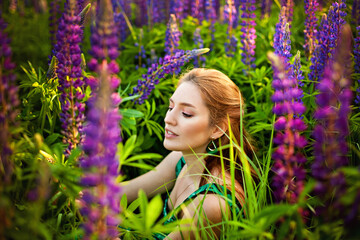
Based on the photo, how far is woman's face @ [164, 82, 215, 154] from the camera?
2.25 meters

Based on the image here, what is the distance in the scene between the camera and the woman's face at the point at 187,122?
2.25m

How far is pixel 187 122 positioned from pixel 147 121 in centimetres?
62

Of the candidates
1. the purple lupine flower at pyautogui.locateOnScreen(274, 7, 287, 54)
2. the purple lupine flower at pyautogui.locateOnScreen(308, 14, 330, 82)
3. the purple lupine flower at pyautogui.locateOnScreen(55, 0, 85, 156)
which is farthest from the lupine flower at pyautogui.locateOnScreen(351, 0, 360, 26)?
the purple lupine flower at pyautogui.locateOnScreen(55, 0, 85, 156)

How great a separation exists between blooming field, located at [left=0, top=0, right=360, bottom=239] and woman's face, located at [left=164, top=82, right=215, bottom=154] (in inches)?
9.8

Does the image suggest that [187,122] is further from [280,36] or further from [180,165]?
[280,36]

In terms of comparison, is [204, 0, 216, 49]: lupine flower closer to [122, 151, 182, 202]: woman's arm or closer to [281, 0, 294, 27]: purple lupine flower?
[281, 0, 294, 27]: purple lupine flower

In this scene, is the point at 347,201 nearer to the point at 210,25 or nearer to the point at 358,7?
the point at 358,7

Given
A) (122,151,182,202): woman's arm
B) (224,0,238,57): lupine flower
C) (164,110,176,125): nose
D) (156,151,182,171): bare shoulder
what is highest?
(224,0,238,57): lupine flower

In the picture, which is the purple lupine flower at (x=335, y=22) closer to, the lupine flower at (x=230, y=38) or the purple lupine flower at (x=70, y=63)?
the lupine flower at (x=230, y=38)

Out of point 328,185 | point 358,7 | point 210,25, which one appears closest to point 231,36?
point 210,25

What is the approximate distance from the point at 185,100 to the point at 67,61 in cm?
84

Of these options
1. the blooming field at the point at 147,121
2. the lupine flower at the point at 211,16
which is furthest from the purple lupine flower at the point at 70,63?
the lupine flower at the point at 211,16

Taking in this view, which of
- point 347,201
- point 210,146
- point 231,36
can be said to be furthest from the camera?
point 231,36

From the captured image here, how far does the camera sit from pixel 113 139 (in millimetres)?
1113
